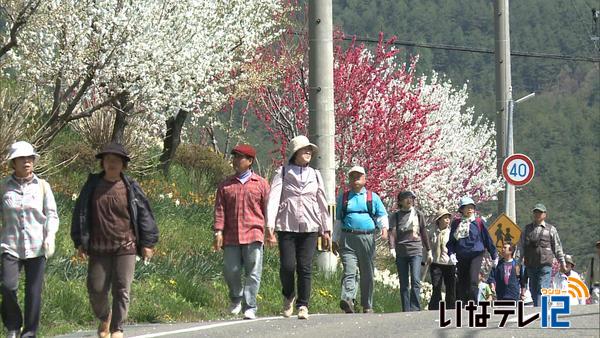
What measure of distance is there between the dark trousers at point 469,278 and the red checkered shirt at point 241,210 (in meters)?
4.01

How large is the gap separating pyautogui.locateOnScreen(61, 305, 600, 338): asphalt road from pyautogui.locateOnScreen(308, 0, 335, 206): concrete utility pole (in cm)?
451

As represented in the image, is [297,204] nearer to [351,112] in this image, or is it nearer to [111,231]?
[111,231]

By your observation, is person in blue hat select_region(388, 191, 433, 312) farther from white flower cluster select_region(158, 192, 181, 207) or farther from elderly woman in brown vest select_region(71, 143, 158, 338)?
elderly woman in brown vest select_region(71, 143, 158, 338)

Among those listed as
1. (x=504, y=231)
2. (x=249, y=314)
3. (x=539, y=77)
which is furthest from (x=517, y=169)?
(x=539, y=77)

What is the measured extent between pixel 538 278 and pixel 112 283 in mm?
8523

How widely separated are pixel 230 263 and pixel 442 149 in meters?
34.9

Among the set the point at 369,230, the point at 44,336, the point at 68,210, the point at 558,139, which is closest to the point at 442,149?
the point at 68,210

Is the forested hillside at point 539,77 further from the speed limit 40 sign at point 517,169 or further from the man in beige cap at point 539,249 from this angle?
the man in beige cap at point 539,249

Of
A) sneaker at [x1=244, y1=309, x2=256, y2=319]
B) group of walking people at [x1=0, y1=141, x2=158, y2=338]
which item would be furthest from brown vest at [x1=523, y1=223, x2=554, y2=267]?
group of walking people at [x1=0, y1=141, x2=158, y2=338]

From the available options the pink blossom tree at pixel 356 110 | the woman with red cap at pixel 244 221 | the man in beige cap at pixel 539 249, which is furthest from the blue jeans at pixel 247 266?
the pink blossom tree at pixel 356 110

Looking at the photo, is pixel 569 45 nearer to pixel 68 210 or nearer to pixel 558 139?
pixel 558 139

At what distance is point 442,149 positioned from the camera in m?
48.2

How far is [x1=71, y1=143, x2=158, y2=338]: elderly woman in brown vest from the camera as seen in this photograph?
11.1 m

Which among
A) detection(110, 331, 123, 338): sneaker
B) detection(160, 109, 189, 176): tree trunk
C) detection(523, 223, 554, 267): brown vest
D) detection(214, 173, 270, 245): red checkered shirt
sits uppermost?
Result: detection(160, 109, 189, 176): tree trunk
